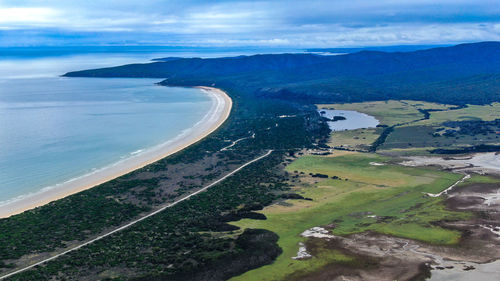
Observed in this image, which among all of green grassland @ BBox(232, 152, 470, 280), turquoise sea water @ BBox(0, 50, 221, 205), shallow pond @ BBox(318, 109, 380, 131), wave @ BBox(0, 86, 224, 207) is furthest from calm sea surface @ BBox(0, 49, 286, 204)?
shallow pond @ BBox(318, 109, 380, 131)

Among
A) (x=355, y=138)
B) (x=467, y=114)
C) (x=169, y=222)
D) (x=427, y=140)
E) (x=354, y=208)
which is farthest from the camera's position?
(x=467, y=114)

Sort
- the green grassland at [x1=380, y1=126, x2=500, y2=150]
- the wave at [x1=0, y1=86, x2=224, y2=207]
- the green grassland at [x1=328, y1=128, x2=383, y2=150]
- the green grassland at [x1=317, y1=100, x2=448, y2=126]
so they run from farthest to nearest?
1. the green grassland at [x1=317, y1=100, x2=448, y2=126]
2. the green grassland at [x1=328, y1=128, x2=383, y2=150]
3. the green grassland at [x1=380, y1=126, x2=500, y2=150]
4. the wave at [x1=0, y1=86, x2=224, y2=207]

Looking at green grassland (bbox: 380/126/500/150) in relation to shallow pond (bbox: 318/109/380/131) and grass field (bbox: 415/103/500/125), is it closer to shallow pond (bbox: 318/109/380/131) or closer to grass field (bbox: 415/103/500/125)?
shallow pond (bbox: 318/109/380/131)

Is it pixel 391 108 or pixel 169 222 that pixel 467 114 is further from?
pixel 169 222

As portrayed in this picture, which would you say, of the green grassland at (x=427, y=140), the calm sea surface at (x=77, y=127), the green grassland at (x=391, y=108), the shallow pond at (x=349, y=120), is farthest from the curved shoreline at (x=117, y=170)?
the green grassland at (x=391, y=108)

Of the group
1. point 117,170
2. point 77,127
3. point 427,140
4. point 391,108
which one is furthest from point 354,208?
point 391,108

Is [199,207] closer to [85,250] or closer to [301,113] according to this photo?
[85,250]

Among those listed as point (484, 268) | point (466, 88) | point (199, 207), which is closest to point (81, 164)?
point (199, 207)
